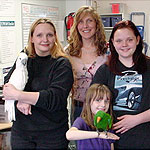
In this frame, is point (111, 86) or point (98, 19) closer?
point (111, 86)

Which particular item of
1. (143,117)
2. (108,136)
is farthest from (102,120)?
(143,117)

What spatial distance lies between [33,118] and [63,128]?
21 cm

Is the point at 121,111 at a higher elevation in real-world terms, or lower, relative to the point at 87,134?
higher

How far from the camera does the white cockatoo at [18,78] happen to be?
1.59 m

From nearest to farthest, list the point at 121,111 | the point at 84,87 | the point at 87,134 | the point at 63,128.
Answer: the point at 87,134
the point at 121,111
the point at 63,128
the point at 84,87

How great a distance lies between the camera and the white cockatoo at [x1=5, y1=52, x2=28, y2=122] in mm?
1589

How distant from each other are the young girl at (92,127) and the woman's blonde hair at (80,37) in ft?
1.98

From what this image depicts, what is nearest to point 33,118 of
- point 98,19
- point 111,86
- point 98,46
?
point 111,86

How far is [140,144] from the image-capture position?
4.90 ft

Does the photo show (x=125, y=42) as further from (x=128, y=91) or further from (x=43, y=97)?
(x=43, y=97)

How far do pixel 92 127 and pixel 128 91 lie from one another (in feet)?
1.03

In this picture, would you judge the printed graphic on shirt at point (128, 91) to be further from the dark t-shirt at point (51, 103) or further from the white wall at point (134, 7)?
the white wall at point (134, 7)

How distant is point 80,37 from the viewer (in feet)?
7.06

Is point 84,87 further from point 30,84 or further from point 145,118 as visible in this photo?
point 145,118
